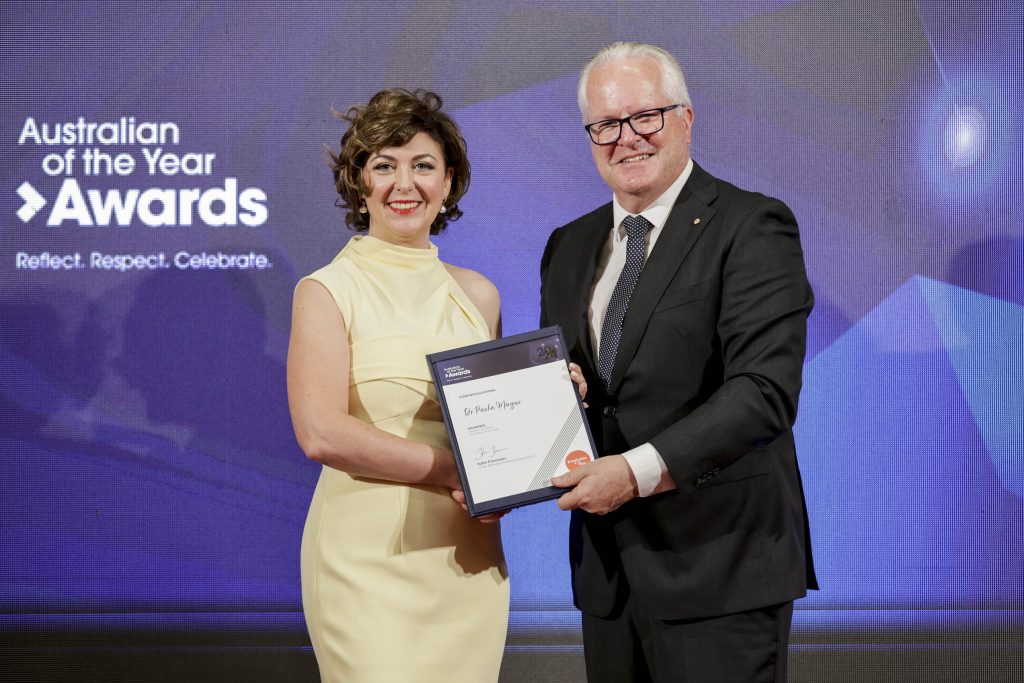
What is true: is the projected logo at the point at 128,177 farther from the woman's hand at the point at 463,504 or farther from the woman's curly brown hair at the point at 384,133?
the woman's hand at the point at 463,504

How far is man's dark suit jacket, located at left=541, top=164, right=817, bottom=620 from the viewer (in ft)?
6.92

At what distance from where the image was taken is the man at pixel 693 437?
209 cm

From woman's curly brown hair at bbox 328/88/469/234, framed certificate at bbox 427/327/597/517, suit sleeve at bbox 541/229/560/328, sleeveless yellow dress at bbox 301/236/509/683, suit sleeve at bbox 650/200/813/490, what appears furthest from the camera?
suit sleeve at bbox 541/229/560/328

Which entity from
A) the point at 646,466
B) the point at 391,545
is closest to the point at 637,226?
the point at 646,466

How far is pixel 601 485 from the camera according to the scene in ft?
6.82

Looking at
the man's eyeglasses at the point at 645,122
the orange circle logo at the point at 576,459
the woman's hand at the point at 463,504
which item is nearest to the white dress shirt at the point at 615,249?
the man's eyeglasses at the point at 645,122

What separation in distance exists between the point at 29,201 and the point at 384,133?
2.24 meters

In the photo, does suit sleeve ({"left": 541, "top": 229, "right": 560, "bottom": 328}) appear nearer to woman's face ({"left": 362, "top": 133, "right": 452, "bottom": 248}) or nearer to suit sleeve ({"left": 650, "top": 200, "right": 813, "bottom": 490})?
woman's face ({"left": 362, "top": 133, "right": 452, "bottom": 248})

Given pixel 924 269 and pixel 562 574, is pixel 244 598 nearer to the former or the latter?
pixel 562 574

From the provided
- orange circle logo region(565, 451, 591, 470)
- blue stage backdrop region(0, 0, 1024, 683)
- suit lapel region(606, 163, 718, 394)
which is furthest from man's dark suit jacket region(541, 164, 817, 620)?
blue stage backdrop region(0, 0, 1024, 683)

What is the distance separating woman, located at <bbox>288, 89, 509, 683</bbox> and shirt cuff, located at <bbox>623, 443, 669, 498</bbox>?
464 mm

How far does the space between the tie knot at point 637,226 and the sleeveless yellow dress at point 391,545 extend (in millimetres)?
493

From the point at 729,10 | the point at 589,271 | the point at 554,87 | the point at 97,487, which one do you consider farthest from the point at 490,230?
the point at 97,487

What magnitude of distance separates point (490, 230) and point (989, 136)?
1.96 meters
